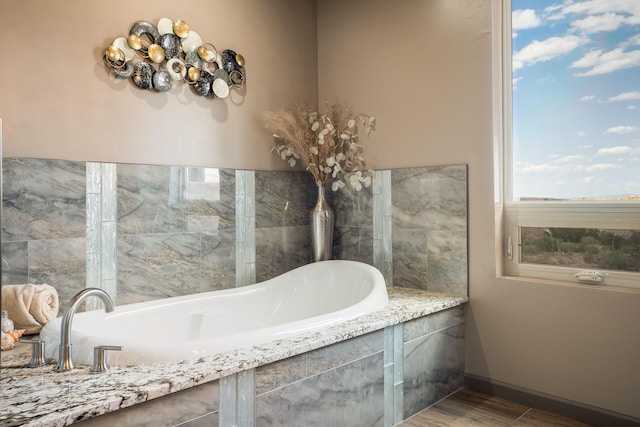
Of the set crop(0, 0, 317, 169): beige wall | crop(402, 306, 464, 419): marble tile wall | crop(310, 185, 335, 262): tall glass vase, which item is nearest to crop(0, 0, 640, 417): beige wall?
crop(0, 0, 317, 169): beige wall

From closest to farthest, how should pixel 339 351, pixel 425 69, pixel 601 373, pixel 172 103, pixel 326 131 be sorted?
pixel 339 351
pixel 601 373
pixel 172 103
pixel 425 69
pixel 326 131

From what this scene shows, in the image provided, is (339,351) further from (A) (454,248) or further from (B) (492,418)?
(A) (454,248)

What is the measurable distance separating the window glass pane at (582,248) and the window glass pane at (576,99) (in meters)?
0.18

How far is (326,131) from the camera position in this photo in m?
3.21

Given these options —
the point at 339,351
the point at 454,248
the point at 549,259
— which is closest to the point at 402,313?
the point at 339,351

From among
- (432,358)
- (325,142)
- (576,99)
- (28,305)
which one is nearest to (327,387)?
(432,358)

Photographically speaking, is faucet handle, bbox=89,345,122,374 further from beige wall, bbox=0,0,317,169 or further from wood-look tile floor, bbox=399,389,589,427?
wood-look tile floor, bbox=399,389,589,427

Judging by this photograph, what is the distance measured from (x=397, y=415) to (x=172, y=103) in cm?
204

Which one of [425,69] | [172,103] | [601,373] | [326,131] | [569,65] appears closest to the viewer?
[601,373]

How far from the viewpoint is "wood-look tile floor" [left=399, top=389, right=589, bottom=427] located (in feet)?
7.75

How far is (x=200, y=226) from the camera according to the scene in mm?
2867

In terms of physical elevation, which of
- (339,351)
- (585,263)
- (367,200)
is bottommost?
(339,351)

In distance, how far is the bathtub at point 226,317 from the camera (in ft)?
5.49

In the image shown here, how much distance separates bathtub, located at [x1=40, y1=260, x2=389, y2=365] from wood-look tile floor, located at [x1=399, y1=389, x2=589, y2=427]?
603 mm
